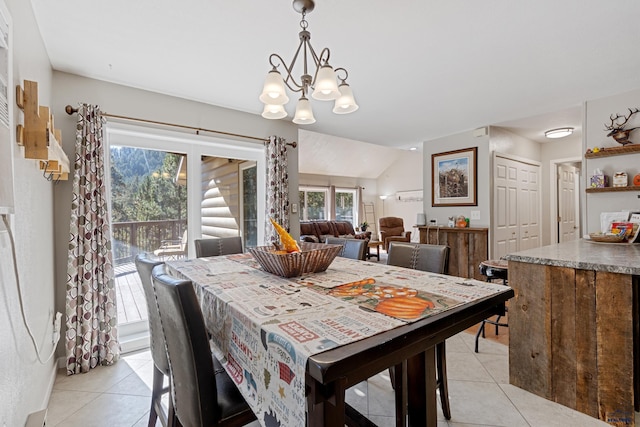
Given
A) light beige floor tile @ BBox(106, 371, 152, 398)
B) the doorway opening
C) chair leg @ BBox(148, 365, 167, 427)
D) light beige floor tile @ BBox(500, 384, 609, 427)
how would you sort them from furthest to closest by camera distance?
1. the doorway opening
2. light beige floor tile @ BBox(106, 371, 152, 398)
3. light beige floor tile @ BBox(500, 384, 609, 427)
4. chair leg @ BBox(148, 365, 167, 427)

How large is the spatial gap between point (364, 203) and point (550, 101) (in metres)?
7.28

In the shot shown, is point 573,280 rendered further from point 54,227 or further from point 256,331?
point 54,227

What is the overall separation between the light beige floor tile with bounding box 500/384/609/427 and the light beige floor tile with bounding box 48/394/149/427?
2.30m

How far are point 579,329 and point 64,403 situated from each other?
10.6 feet

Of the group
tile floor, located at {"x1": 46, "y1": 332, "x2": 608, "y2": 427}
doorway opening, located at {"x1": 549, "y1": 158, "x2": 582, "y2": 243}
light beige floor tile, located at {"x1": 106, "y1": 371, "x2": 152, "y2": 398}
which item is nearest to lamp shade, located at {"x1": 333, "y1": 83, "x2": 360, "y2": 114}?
tile floor, located at {"x1": 46, "y1": 332, "x2": 608, "y2": 427}

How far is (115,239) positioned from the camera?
9.05ft

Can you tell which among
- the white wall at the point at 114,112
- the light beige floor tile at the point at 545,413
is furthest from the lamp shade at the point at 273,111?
the light beige floor tile at the point at 545,413

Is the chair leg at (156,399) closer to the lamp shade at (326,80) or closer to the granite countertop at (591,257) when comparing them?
the lamp shade at (326,80)

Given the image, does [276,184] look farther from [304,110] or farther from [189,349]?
[189,349]

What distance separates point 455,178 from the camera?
4.49 m

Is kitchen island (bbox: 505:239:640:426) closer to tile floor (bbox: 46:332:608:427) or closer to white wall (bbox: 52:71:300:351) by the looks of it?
tile floor (bbox: 46:332:608:427)

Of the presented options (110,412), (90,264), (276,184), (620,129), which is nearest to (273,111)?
(276,184)

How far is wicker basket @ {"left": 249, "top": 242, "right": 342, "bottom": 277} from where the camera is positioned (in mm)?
1462

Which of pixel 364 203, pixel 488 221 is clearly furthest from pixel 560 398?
pixel 364 203
